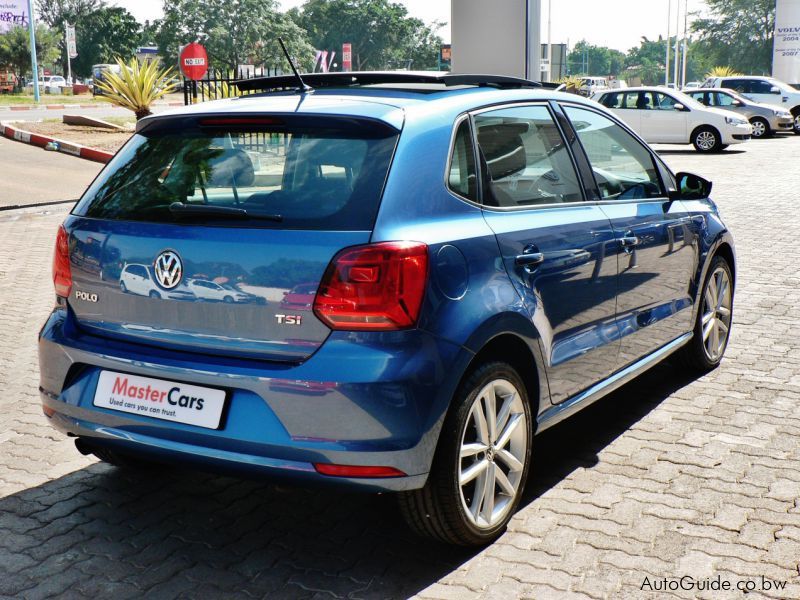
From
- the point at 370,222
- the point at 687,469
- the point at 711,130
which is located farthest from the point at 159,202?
the point at 711,130

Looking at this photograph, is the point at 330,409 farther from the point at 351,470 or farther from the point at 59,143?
the point at 59,143

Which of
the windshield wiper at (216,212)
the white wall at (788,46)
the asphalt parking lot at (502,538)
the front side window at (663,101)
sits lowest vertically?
the asphalt parking lot at (502,538)

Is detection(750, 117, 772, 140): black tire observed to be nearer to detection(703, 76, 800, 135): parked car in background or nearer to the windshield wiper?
detection(703, 76, 800, 135): parked car in background

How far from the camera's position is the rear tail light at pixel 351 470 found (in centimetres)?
314

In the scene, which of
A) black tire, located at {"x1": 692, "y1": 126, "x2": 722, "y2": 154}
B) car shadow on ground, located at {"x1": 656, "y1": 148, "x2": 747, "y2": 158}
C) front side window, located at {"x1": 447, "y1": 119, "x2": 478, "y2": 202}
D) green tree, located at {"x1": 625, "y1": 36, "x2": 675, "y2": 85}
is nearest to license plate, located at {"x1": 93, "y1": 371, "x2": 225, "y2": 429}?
front side window, located at {"x1": 447, "y1": 119, "x2": 478, "y2": 202}

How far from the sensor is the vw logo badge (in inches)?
131

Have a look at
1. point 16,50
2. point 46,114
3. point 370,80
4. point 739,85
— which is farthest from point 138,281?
point 16,50

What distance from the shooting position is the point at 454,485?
338cm

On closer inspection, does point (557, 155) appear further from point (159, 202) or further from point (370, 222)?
point (159, 202)

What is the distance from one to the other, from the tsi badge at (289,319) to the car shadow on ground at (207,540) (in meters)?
0.59

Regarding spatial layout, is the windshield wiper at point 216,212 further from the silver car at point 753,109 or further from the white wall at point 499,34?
the silver car at point 753,109

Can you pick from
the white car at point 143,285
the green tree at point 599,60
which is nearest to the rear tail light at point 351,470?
the white car at point 143,285

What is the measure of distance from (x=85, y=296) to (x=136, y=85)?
19780 mm

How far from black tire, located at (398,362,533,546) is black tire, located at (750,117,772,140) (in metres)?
29.9
